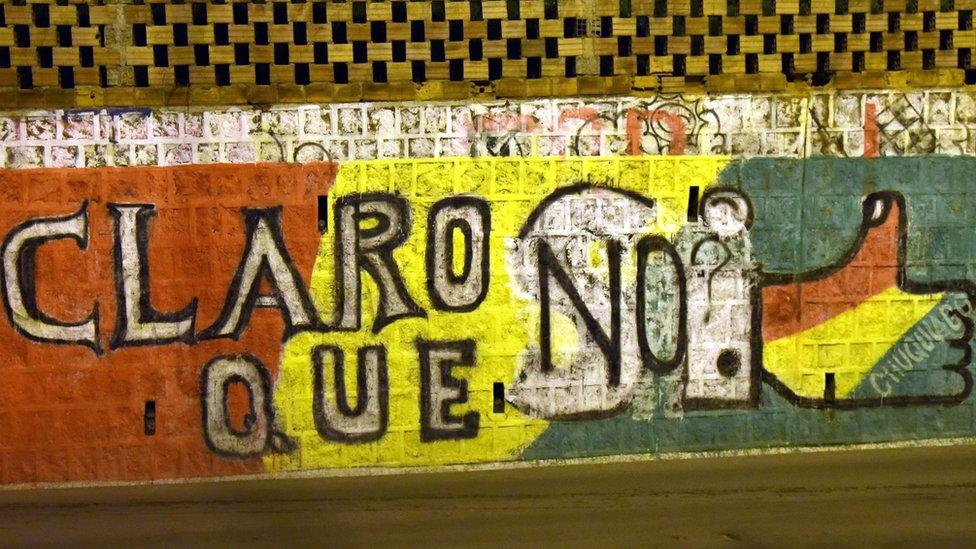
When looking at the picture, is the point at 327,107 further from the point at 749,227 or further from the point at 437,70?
the point at 749,227

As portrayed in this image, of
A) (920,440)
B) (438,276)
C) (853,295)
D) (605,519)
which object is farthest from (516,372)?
(920,440)

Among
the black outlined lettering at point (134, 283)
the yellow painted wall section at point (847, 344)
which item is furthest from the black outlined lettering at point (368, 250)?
the yellow painted wall section at point (847, 344)

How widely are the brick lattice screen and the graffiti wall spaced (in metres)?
0.15

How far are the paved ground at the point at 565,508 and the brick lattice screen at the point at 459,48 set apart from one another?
2.50 m

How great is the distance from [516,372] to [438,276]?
0.83 m

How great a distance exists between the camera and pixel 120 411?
6793mm

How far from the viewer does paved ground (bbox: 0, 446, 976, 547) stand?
235 inches

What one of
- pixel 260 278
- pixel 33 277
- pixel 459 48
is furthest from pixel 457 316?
pixel 33 277

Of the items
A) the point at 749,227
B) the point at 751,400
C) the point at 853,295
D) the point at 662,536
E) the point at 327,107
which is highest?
the point at 327,107

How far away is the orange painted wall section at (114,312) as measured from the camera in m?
6.69

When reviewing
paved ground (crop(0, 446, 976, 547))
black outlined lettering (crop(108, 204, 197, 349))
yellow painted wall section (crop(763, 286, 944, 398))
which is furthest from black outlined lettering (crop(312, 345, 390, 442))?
yellow painted wall section (crop(763, 286, 944, 398))

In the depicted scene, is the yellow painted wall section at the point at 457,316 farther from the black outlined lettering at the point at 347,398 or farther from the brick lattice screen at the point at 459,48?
the brick lattice screen at the point at 459,48

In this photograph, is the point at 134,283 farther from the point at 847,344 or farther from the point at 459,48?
the point at 847,344

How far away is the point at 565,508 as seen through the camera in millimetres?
6340
